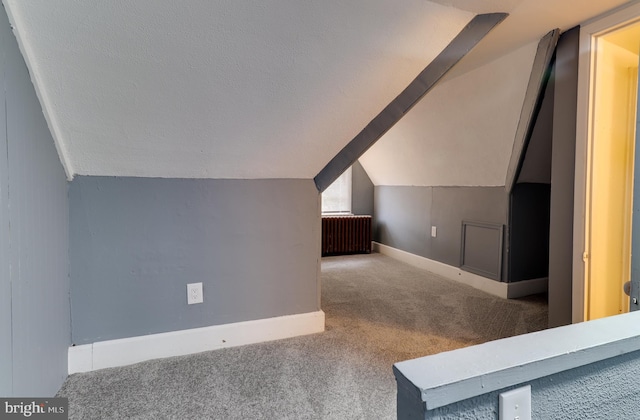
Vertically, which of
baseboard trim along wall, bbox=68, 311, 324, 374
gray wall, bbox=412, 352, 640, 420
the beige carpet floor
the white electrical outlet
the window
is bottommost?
the beige carpet floor

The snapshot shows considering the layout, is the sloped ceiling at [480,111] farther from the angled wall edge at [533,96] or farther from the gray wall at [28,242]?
the gray wall at [28,242]

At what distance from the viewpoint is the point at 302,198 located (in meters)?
2.12

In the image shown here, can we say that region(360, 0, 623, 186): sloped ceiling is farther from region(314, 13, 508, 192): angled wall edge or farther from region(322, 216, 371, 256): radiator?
region(322, 216, 371, 256): radiator

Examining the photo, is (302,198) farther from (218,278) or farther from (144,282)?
(144,282)

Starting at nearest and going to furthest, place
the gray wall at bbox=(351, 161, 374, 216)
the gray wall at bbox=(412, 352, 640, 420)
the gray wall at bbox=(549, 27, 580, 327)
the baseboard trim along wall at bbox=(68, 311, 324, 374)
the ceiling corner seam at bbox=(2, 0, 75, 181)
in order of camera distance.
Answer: the gray wall at bbox=(412, 352, 640, 420)
the ceiling corner seam at bbox=(2, 0, 75, 181)
the baseboard trim along wall at bbox=(68, 311, 324, 374)
the gray wall at bbox=(549, 27, 580, 327)
the gray wall at bbox=(351, 161, 374, 216)

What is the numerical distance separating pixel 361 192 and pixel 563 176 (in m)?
3.18

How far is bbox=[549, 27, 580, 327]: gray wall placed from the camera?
6.13 ft

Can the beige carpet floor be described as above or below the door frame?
below

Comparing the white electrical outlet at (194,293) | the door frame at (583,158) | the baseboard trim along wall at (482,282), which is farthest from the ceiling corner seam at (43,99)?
the baseboard trim along wall at (482,282)

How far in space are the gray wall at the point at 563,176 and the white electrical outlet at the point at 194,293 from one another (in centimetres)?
206

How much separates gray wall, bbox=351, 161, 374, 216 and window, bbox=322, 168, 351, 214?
0.08 meters

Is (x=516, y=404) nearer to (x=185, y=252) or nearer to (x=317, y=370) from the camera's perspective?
(x=317, y=370)

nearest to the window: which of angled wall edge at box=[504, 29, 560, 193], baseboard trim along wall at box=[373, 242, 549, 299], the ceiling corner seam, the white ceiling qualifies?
baseboard trim along wall at box=[373, 242, 549, 299]

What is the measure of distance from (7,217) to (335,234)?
3.76m
